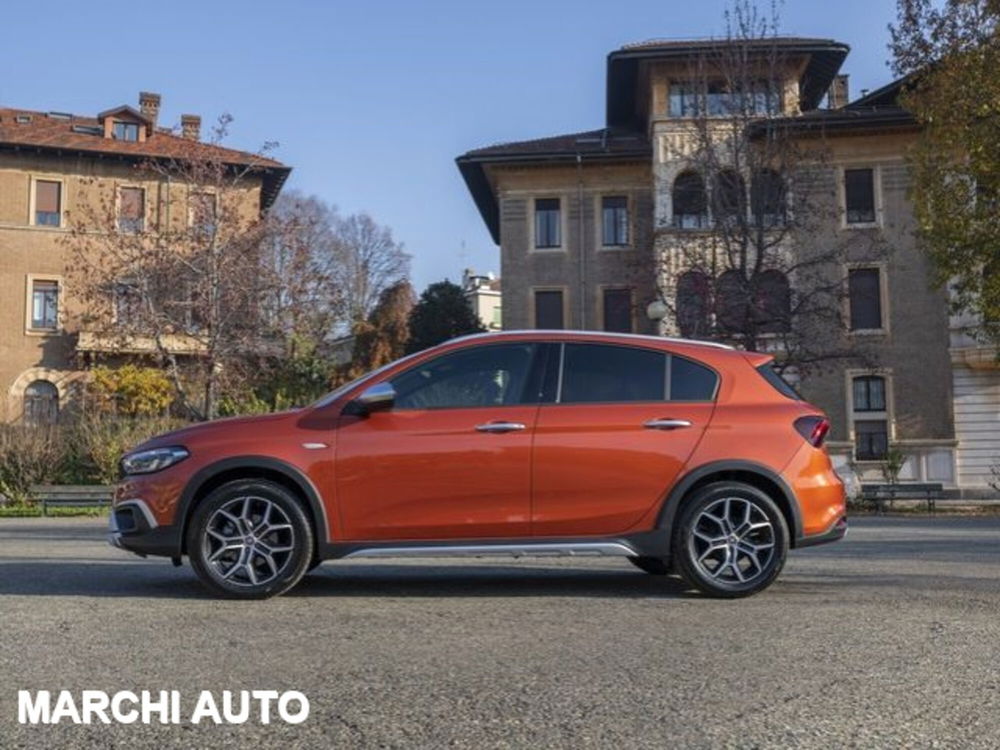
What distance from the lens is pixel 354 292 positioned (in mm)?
58219

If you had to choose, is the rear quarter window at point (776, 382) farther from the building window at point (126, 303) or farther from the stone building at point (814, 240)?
the building window at point (126, 303)

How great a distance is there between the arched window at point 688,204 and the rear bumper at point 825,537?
2433cm

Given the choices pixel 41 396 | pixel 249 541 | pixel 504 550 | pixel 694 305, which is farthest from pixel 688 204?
pixel 249 541

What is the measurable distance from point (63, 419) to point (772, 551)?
84.8ft

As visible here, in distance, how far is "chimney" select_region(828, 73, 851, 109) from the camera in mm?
44062

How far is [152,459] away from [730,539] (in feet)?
11.9

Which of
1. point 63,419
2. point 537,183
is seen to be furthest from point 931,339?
point 63,419

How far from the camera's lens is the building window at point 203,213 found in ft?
95.3

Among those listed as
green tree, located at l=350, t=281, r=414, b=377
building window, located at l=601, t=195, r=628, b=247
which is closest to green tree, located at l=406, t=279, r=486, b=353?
green tree, located at l=350, t=281, r=414, b=377

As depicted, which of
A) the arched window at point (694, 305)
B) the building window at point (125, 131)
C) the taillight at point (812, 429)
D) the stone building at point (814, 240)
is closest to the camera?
the taillight at point (812, 429)

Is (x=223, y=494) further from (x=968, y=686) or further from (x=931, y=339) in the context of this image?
(x=931, y=339)

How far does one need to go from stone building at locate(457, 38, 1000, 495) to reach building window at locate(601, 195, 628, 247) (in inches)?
1.8

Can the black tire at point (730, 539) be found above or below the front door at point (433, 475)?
below

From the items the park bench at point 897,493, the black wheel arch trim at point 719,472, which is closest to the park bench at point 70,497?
the park bench at point 897,493
